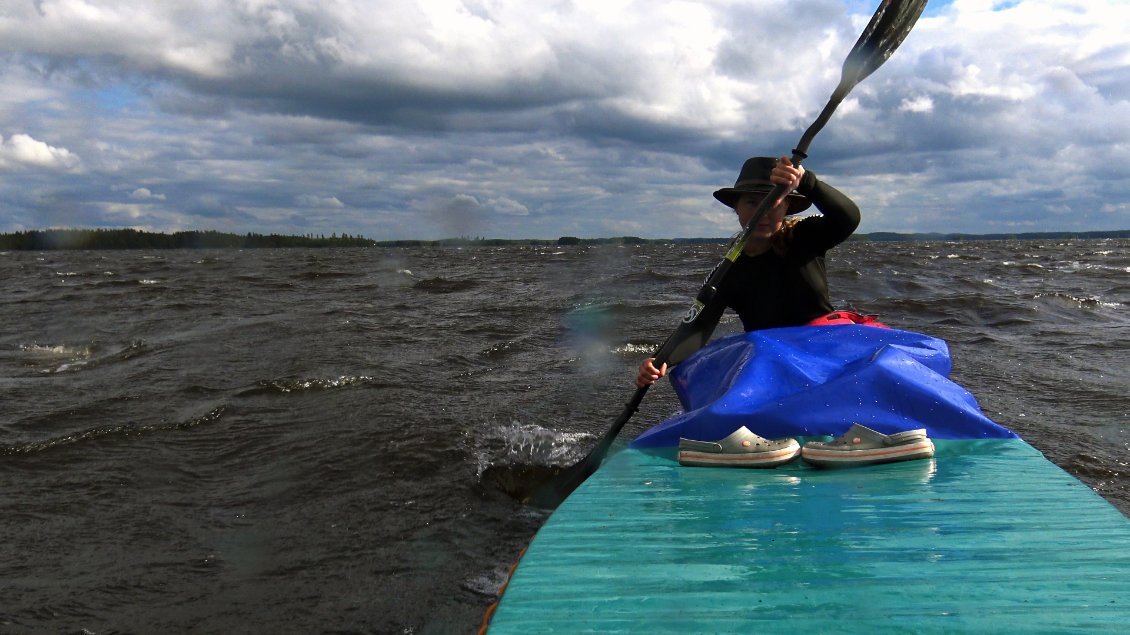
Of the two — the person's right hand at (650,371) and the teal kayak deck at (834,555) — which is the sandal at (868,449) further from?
the person's right hand at (650,371)

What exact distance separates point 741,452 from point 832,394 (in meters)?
0.57

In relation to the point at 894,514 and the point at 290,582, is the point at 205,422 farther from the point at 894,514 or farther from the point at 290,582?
the point at 894,514

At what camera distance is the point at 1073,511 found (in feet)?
8.79

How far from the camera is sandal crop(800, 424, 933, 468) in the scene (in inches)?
129

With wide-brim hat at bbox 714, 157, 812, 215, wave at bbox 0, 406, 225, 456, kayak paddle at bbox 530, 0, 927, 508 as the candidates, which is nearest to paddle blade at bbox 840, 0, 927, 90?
kayak paddle at bbox 530, 0, 927, 508

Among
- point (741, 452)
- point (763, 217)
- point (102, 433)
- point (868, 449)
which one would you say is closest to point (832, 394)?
point (868, 449)

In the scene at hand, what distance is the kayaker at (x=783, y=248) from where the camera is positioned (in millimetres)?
4355

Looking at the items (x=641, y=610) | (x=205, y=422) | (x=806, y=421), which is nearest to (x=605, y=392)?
(x=205, y=422)

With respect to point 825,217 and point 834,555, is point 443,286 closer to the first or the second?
point 825,217

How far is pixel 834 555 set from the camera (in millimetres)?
2344

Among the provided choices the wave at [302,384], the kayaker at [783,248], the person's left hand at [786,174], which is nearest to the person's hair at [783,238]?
the kayaker at [783,248]

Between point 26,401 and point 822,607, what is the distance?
26.2ft

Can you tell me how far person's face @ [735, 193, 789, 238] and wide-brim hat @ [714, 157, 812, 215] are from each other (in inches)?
2.0

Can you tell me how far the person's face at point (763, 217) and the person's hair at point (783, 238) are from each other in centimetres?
2
